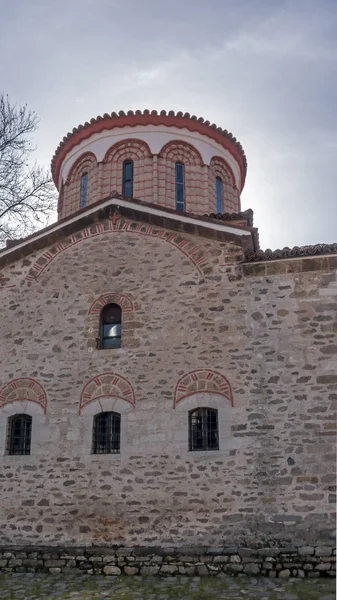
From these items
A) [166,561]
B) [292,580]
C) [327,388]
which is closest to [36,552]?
[166,561]

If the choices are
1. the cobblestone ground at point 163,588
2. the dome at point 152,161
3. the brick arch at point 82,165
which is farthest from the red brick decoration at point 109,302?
the brick arch at point 82,165

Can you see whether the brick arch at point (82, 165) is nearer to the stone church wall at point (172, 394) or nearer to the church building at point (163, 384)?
the church building at point (163, 384)

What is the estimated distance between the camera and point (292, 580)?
22.9 ft

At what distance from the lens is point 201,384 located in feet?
27.7

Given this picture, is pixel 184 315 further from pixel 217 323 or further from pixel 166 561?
pixel 166 561

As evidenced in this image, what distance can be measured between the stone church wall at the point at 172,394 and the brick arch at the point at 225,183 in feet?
11.4

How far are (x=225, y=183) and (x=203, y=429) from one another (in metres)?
6.76

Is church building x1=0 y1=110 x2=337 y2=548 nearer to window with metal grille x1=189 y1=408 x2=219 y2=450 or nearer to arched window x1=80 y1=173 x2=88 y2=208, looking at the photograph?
window with metal grille x1=189 y1=408 x2=219 y2=450

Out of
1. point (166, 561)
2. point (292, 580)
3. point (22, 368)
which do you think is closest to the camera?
point (292, 580)

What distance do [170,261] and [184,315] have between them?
1.04 meters

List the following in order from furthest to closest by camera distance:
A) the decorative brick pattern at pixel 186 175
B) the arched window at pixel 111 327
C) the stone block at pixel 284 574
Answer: the decorative brick pattern at pixel 186 175 → the arched window at pixel 111 327 → the stone block at pixel 284 574

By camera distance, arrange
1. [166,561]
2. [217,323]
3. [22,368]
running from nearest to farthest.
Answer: [166,561], [217,323], [22,368]

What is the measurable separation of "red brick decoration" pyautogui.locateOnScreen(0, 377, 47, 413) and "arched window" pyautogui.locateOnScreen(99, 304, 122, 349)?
4.24 feet

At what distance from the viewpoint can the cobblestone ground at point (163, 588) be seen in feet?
21.1
